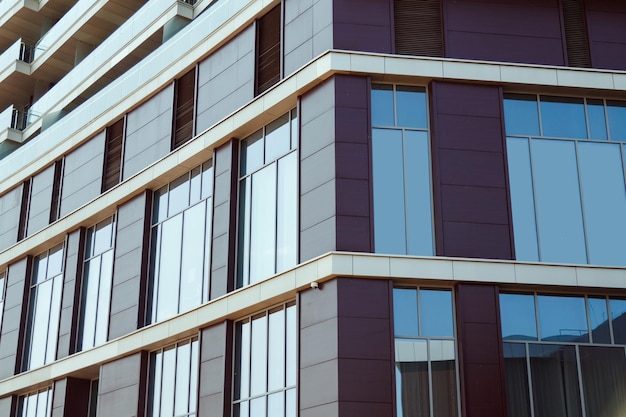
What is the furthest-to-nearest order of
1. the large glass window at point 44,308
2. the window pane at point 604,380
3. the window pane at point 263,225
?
the large glass window at point 44,308 < the window pane at point 263,225 < the window pane at point 604,380

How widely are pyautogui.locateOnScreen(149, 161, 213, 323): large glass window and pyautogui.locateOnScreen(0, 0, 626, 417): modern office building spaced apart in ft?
0.36

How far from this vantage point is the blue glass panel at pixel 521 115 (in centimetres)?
3077

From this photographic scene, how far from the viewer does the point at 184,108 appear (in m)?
36.8

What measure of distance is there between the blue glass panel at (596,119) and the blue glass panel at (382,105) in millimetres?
6634

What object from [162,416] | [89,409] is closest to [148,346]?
[162,416]

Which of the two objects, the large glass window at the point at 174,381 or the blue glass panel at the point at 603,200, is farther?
the large glass window at the point at 174,381

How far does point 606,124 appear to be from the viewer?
3141 cm

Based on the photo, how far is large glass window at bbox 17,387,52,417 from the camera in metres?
39.9

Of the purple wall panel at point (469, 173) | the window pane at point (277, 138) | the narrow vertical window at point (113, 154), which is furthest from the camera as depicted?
the narrow vertical window at point (113, 154)

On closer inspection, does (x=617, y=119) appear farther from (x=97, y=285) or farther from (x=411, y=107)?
(x=97, y=285)

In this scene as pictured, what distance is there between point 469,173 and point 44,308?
72.0 ft

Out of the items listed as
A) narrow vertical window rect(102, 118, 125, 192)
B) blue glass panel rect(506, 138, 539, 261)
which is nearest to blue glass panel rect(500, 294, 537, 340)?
blue glass panel rect(506, 138, 539, 261)

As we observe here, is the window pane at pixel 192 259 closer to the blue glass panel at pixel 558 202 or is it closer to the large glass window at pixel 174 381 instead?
the large glass window at pixel 174 381

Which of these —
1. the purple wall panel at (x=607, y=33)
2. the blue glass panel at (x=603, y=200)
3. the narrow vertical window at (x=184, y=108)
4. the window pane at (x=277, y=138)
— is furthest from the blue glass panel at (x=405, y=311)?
the narrow vertical window at (x=184, y=108)
